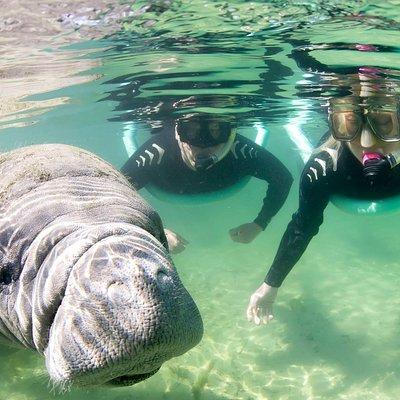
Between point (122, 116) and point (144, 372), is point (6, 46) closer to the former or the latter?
point (144, 372)

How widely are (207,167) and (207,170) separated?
0.07 m

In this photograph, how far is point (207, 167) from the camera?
1088 centimetres

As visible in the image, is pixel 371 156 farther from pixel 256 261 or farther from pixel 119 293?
pixel 256 261

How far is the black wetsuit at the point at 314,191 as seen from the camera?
9.05 metres

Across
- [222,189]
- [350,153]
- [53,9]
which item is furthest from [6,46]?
[350,153]

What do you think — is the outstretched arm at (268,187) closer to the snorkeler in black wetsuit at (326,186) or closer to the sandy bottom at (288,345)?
the snorkeler in black wetsuit at (326,186)

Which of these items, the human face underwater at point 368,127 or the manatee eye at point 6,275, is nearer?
the manatee eye at point 6,275

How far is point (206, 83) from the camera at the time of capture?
1263 centimetres

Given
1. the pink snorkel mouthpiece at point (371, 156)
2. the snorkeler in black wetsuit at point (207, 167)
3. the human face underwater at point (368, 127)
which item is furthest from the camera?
the snorkeler in black wetsuit at point (207, 167)

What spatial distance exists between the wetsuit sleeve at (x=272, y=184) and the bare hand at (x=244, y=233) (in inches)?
8.4

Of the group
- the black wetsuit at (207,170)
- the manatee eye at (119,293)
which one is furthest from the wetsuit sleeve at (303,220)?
the manatee eye at (119,293)

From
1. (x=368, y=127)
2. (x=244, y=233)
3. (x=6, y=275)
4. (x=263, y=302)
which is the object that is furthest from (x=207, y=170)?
(x=6, y=275)

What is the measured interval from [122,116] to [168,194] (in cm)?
879

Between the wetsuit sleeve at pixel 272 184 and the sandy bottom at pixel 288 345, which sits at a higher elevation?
the wetsuit sleeve at pixel 272 184
